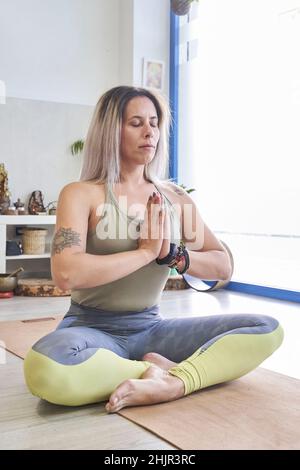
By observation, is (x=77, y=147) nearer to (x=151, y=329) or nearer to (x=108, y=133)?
(x=108, y=133)

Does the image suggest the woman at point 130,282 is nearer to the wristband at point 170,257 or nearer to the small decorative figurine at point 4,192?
the wristband at point 170,257

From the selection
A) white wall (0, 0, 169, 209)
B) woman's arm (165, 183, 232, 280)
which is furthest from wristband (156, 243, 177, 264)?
white wall (0, 0, 169, 209)

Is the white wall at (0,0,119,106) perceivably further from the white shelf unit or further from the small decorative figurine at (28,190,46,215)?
the white shelf unit

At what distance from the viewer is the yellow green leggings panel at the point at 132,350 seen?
1.74 metres

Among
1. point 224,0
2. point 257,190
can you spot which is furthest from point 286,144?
point 224,0

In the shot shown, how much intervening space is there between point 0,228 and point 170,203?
2525mm

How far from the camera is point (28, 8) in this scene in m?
4.94

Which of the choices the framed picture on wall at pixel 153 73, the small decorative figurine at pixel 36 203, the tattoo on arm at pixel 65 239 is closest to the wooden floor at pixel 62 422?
the tattoo on arm at pixel 65 239

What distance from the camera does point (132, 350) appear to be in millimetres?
2039

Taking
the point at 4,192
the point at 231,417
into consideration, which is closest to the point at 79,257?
the point at 231,417

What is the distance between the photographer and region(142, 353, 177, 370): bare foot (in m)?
2.01

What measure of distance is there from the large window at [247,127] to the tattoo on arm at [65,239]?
2.60 metres

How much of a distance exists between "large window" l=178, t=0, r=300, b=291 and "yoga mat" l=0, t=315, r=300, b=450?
2299 mm
